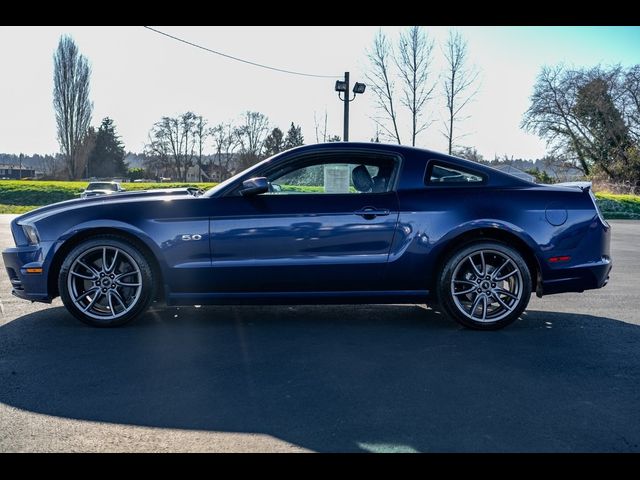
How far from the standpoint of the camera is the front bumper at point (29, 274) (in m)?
4.98

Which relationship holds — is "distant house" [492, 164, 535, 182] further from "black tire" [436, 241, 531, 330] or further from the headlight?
the headlight

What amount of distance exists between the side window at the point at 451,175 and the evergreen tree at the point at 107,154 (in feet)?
278

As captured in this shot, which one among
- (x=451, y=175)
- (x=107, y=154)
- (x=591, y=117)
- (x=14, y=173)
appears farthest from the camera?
(x=14, y=173)

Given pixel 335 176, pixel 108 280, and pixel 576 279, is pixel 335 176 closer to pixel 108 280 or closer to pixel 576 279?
pixel 108 280

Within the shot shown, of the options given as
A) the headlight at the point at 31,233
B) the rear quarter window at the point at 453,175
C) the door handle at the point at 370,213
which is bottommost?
the headlight at the point at 31,233

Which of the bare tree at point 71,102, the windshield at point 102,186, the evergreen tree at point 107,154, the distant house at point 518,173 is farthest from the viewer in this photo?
the evergreen tree at point 107,154

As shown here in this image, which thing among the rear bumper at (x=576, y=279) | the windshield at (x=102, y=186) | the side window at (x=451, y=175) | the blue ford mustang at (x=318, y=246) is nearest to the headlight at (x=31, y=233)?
the blue ford mustang at (x=318, y=246)

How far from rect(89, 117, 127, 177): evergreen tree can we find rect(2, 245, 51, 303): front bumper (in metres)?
83.8

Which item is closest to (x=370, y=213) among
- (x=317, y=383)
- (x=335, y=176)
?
(x=335, y=176)

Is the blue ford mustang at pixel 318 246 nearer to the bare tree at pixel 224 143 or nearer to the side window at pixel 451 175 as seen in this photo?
the side window at pixel 451 175

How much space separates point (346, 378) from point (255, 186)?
1.82 metres

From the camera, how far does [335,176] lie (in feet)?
16.9

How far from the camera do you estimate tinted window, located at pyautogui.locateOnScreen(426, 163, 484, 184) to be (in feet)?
16.8

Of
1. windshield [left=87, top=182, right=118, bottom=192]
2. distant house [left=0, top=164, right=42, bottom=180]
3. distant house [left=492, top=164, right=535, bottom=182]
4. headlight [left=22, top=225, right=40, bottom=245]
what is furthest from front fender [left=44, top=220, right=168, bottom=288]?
distant house [left=0, top=164, right=42, bottom=180]
